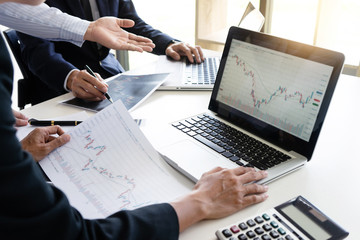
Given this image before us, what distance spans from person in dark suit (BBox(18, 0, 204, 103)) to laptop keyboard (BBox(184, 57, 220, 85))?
4 centimetres

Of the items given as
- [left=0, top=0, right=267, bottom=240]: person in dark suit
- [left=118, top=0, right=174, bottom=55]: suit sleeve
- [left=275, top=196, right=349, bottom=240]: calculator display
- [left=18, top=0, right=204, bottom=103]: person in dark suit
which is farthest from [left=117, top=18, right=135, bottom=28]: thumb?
[left=275, top=196, right=349, bottom=240]: calculator display

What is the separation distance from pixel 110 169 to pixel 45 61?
80 centimetres

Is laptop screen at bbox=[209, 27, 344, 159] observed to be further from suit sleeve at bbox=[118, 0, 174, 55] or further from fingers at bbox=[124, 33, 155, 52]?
suit sleeve at bbox=[118, 0, 174, 55]

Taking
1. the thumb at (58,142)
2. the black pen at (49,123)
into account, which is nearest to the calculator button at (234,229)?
the thumb at (58,142)

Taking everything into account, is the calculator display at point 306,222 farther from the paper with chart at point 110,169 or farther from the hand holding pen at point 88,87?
the hand holding pen at point 88,87

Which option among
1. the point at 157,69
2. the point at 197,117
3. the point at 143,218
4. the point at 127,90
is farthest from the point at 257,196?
the point at 157,69

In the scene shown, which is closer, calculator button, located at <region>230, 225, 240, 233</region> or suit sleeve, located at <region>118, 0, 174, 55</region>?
calculator button, located at <region>230, 225, 240, 233</region>

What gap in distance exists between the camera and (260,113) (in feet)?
2.89

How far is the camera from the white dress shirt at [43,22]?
1.23m

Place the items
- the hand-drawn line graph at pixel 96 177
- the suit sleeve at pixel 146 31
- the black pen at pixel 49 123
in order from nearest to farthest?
1. the hand-drawn line graph at pixel 96 177
2. the black pen at pixel 49 123
3. the suit sleeve at pixel 146 31

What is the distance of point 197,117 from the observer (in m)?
0.99

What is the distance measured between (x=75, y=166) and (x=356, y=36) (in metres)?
2.00

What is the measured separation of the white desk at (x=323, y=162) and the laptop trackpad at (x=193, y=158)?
127 millimetres

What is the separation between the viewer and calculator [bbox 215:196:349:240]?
0.56 m
